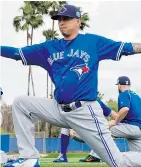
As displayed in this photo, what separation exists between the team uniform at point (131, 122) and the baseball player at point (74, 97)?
3.63m

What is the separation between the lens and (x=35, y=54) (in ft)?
23.2

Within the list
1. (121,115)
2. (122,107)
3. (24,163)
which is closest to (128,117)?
(122,107)

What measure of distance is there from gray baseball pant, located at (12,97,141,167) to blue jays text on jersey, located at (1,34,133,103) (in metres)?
0.17

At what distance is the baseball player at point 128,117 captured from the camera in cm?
1062

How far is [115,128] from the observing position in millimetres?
10742

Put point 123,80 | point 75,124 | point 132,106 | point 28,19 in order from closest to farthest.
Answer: point 75,124, point 132,106, point 123,80, point 28,19

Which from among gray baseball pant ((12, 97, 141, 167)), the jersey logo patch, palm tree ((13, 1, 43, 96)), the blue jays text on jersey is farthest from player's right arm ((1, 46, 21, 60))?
palm tree ((13, 1, 43, 96))

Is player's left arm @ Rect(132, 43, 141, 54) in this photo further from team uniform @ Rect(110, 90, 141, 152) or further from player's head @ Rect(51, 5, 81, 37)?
team uniform @ Rect(110, 90, 141, 152)

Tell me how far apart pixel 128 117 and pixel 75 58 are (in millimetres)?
4434

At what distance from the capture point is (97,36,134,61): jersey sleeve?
6.88 meters

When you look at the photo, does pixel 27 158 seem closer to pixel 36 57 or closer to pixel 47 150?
pixel 36 57

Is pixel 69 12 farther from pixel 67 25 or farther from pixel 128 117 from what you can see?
pixel 128 117

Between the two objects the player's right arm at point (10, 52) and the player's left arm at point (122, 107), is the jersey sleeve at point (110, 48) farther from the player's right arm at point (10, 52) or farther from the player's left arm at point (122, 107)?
the player's left arm at point (122, 107)

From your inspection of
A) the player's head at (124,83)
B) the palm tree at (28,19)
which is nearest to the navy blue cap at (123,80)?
the player's head at (124,83)
